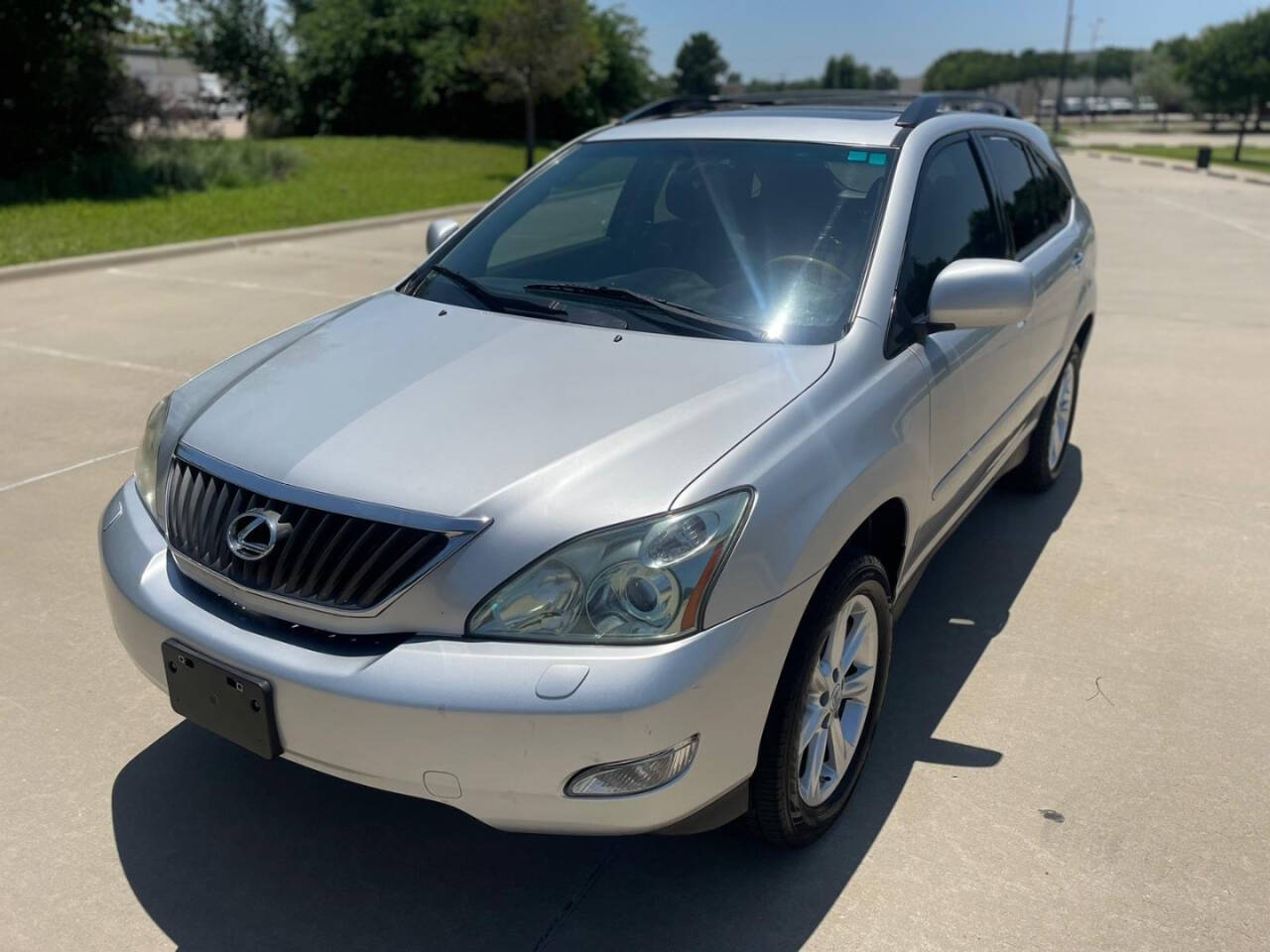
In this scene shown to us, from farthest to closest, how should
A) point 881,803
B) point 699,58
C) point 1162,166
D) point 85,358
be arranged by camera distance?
1. point 699,58
2. point 1162,166
3. point 85,358
4. point 881,803

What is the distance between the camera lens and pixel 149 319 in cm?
862

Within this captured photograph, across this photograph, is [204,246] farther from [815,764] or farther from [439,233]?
[815,764]

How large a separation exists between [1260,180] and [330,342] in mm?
28915

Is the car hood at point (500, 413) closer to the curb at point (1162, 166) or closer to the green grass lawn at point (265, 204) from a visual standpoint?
the green grass lawn at point (265, 204)

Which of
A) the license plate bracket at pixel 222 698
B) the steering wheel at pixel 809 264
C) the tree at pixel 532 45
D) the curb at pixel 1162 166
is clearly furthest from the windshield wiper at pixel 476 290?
the curb at pixel 1162 166

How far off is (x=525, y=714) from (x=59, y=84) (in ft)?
56.3

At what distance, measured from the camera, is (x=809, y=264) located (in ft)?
10.6

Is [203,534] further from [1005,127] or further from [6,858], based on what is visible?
[1005,127]

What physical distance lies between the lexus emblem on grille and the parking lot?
846 millimetres

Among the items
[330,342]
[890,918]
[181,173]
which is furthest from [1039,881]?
[181,173]

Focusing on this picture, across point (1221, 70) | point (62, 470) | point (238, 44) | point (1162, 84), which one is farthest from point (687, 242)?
point (1162, 84)

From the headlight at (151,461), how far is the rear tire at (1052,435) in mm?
3611

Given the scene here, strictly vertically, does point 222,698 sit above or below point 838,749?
above

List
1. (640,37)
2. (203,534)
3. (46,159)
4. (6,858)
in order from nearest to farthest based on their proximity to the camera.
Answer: (203,534)
(6,858)
(46,159)
(640,37)
